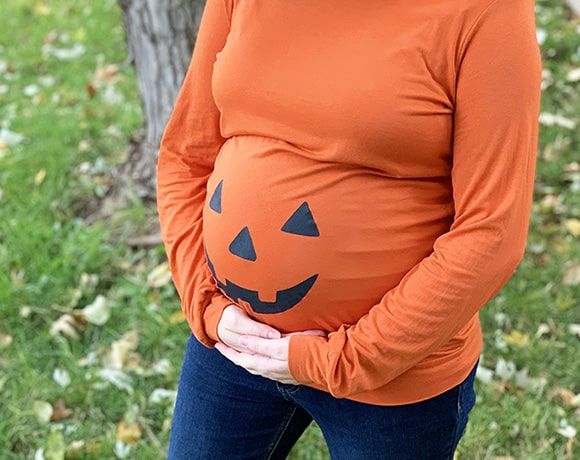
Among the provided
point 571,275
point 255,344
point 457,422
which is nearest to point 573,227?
point 571,275

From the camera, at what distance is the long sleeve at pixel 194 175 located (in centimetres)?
157

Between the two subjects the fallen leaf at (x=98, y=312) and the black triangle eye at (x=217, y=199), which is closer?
the black triangle eye at (x=217, y=199)

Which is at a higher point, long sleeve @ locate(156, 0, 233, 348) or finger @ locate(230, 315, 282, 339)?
long sleeve @ locate(156, 0, 233, 348)

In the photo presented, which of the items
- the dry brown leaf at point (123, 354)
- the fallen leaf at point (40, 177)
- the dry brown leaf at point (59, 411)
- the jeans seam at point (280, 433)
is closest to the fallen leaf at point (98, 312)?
the dry brown leaf at point (123, 354)

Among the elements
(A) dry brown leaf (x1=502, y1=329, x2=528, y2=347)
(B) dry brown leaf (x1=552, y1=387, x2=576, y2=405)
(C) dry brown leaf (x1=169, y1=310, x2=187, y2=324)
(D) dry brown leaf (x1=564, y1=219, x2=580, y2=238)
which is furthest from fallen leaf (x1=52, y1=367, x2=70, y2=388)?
(D) dry brown leaf (x1=564, y1=219, x2=580, y2=238)

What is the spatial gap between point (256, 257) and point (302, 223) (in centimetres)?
11

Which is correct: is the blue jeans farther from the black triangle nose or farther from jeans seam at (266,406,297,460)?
the black triangle nose

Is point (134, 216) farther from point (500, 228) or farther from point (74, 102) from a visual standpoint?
point (500, 228)

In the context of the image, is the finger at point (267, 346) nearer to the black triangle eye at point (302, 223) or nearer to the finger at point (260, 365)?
the finger at point (260, 365)

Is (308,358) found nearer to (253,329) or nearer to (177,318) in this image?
(253,329)

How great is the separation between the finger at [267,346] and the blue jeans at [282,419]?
113mm

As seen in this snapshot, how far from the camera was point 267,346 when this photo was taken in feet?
4.72

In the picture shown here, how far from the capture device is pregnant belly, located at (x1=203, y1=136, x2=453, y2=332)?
53.0 inches

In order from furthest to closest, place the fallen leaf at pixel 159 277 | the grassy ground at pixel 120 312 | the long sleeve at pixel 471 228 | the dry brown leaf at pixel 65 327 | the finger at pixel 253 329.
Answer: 1. the fallen leaf at pixel 159 277
2. the dry brown leaf at pixel 65 327
3. the grassy ground at pixel 120 312
4. the finger at pixel 253 329
5. the long sleeve at pixel 471 228
